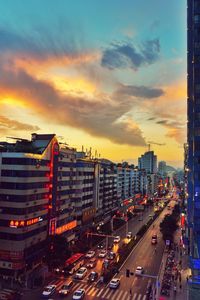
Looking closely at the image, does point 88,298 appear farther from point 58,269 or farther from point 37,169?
point 37,169

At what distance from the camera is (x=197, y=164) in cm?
6438

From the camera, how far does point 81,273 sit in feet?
205

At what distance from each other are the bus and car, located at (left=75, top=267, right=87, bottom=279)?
1710 mm

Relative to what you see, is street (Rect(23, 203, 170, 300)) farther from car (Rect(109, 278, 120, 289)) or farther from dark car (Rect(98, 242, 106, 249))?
dark car (Rect(98, 242, 106, 249))

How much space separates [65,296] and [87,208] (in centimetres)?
5014

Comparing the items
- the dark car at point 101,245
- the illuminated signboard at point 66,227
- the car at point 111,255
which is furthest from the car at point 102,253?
the illuminated signboard at point 66,227

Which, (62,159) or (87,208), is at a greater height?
(62,159)

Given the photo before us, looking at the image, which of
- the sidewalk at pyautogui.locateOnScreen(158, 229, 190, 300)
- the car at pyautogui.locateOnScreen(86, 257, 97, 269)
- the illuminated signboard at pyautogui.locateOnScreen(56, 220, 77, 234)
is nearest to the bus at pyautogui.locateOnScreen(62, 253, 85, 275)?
the car at pyautogui.locateOnScreen(86, 257, 97, 269)

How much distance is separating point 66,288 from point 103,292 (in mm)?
6560

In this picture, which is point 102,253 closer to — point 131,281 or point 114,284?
point 131,281

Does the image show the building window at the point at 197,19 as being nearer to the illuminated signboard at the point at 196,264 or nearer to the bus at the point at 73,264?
the illuminated signboard at the point at 196,264

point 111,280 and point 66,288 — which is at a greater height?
point 66,288

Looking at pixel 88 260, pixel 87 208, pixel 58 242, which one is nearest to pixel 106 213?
pixel 87 208

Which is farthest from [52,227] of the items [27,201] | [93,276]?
[93,276]
